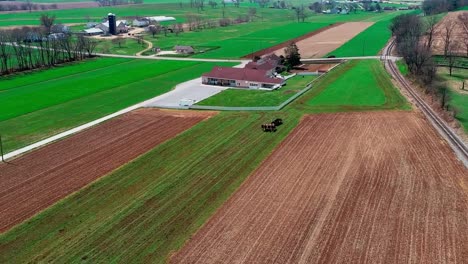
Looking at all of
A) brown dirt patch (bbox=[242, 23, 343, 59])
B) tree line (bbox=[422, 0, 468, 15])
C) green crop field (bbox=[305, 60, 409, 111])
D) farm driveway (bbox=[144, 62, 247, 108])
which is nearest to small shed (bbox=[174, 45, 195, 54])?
brown dirt patch (bbox=[242, 23, 343, 59])

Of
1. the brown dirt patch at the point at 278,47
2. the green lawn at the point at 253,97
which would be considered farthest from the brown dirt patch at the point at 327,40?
the green lawn at the point at 253,97

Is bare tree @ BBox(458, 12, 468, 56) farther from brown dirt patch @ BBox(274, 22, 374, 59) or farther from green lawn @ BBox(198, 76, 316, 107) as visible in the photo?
green lawn @ BBox(198, 76, 316, 107)

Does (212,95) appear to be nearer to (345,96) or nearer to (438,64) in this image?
(345,96)

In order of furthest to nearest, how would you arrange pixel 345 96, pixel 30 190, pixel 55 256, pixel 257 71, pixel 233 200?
pixel 257 71
pixel 345 96
pixel 30 190
pixel 233 200
pixel 55 256

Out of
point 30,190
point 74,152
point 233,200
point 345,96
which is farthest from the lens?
point 345,96

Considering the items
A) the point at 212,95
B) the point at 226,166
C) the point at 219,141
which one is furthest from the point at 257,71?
the point at 226,166

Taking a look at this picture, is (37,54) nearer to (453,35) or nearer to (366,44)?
(366,44)

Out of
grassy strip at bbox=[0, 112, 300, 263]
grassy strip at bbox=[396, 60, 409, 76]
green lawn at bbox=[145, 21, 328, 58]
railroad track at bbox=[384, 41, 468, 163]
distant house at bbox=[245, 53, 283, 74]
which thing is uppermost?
green lawn at bbox=[145, 21, 328, 58]

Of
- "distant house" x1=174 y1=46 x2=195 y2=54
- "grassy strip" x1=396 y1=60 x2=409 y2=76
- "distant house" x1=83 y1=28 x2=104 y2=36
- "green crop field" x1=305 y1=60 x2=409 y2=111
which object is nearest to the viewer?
"green crop field" x1=305 y1=60 x2=409 y2=111
